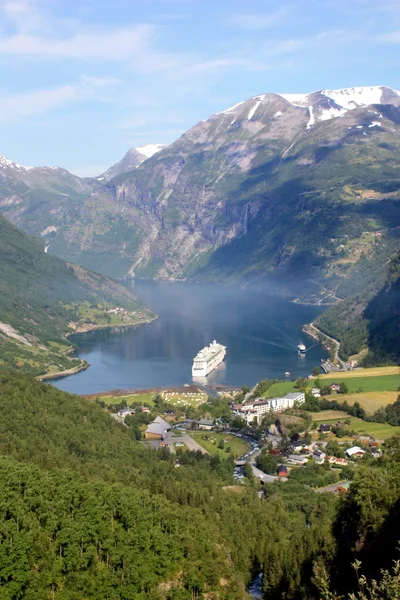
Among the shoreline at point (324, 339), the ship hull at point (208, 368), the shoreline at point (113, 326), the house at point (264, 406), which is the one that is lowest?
the shoreline at point (324, 339)

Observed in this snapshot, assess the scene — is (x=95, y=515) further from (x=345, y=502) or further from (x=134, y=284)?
(x=134, y=284)

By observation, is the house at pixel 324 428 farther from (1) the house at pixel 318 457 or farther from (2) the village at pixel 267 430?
(1) the house at pixel 318 457

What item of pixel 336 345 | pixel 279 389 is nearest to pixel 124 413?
pixel 279 389

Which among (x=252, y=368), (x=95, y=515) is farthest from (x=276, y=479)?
(x=252, y=368)

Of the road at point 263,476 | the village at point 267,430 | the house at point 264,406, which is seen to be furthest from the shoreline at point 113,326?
the road at point 263,476

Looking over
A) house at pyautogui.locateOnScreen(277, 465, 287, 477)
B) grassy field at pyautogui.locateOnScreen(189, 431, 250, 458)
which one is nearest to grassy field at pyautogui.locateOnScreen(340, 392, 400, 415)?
grassy field at pyautogui.locateOnScreen(189, 431, 250, 458)
